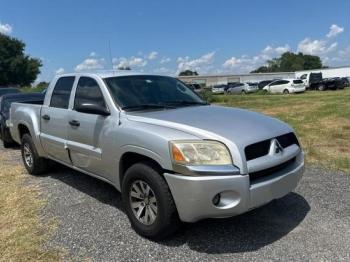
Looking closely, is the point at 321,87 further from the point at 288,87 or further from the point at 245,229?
the point at 245,229

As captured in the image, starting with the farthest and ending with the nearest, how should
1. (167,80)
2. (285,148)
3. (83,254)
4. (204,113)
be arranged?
1. (167,80)
2. (204,113)
3. (285,148)
4. (83,254)

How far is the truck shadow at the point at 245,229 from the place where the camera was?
162 inches

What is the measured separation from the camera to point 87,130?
514 cm

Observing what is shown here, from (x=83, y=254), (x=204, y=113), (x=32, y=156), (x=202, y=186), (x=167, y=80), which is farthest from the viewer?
(x=32, y=156)

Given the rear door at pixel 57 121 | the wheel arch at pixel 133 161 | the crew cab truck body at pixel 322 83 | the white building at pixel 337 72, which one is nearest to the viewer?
the wheel arch at pixel 133 161

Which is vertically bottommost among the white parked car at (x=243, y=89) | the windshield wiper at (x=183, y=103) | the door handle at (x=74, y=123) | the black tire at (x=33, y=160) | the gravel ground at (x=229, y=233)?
the white parked car at (x=243, y=89)

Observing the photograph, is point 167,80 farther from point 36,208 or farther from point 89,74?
point 36,208

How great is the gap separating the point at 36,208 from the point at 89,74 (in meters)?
1.91

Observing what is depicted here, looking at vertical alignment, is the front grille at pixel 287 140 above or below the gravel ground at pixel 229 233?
above

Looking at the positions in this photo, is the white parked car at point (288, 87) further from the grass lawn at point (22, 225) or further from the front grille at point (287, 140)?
the front grille at point (287, 140)

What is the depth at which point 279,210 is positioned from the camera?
4969 millimetres

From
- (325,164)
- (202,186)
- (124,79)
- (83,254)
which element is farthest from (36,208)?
(325,164)

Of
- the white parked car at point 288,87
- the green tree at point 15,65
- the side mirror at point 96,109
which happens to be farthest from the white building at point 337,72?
the side mirror at point 96,109

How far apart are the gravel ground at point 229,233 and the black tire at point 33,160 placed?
4.28ft
